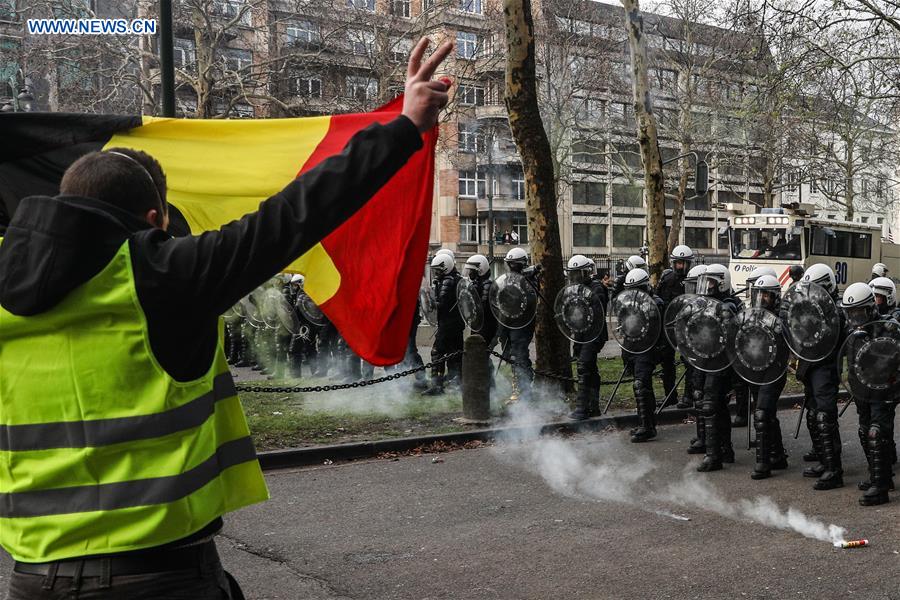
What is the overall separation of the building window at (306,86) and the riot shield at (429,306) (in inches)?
537

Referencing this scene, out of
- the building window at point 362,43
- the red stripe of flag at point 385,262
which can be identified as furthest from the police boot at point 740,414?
the building window at point 362,43

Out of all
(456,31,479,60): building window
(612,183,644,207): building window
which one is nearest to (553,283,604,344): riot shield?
(456,31,479,60): building window

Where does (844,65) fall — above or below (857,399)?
above

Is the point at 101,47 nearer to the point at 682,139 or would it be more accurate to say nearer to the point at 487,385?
the point at 487,385

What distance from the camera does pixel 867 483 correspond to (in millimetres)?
7445

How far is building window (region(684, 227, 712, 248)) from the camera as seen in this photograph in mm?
71125

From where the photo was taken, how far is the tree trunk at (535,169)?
1227 cm

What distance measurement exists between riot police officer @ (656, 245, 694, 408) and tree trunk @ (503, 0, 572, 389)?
1241 millimetres

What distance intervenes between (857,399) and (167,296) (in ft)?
21.5

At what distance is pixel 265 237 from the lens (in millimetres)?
1989

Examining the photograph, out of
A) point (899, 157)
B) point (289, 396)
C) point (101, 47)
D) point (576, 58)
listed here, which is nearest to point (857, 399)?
point (289, 396)

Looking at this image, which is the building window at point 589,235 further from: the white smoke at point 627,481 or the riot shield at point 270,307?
the white smoke at point 627,481

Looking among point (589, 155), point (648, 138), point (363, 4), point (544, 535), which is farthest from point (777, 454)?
point (589, 155)

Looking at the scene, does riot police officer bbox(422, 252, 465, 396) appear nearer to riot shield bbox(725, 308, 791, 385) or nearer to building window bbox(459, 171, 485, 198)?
riot shield bbox(725, 308, 791, 385)
